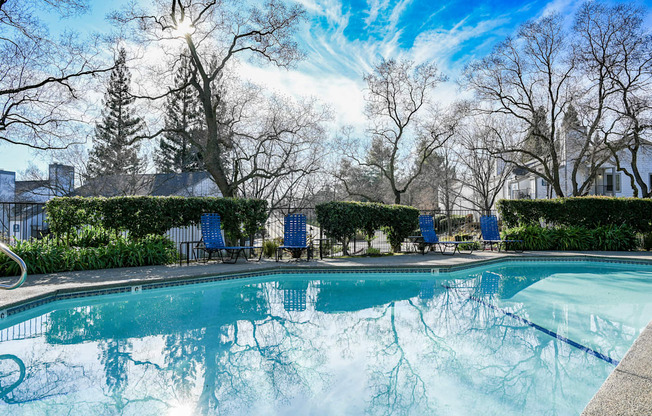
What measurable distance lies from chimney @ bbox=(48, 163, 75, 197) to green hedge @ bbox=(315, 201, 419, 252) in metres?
17.5

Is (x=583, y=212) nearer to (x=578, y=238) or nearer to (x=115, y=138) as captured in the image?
(x=578, y=238)

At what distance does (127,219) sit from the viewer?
927cm

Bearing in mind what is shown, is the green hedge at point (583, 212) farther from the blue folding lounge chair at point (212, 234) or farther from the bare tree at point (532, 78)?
the blue folding lounge chair at point (212, 234)

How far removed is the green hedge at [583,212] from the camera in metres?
13.3

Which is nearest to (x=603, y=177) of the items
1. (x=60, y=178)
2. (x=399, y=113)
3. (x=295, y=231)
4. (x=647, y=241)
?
(x=647, y=241)

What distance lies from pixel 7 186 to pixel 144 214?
25718mm

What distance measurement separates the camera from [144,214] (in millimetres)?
9422

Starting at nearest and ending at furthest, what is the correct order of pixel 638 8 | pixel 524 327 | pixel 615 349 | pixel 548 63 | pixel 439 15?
pixel 615 349 < pixel 524 327 < pixel 439 15 < pixel 638 8 < pixel 548 63

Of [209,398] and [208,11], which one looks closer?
[209,398]

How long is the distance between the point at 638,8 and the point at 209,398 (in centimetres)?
1951

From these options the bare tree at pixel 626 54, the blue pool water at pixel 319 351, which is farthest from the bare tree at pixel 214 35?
the bare tree at pixel 626 54

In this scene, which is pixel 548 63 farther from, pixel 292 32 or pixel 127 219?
pixel 127 219

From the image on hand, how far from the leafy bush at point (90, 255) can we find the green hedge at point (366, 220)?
13.6 ft

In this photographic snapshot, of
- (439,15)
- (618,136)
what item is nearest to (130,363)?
(439,15)
